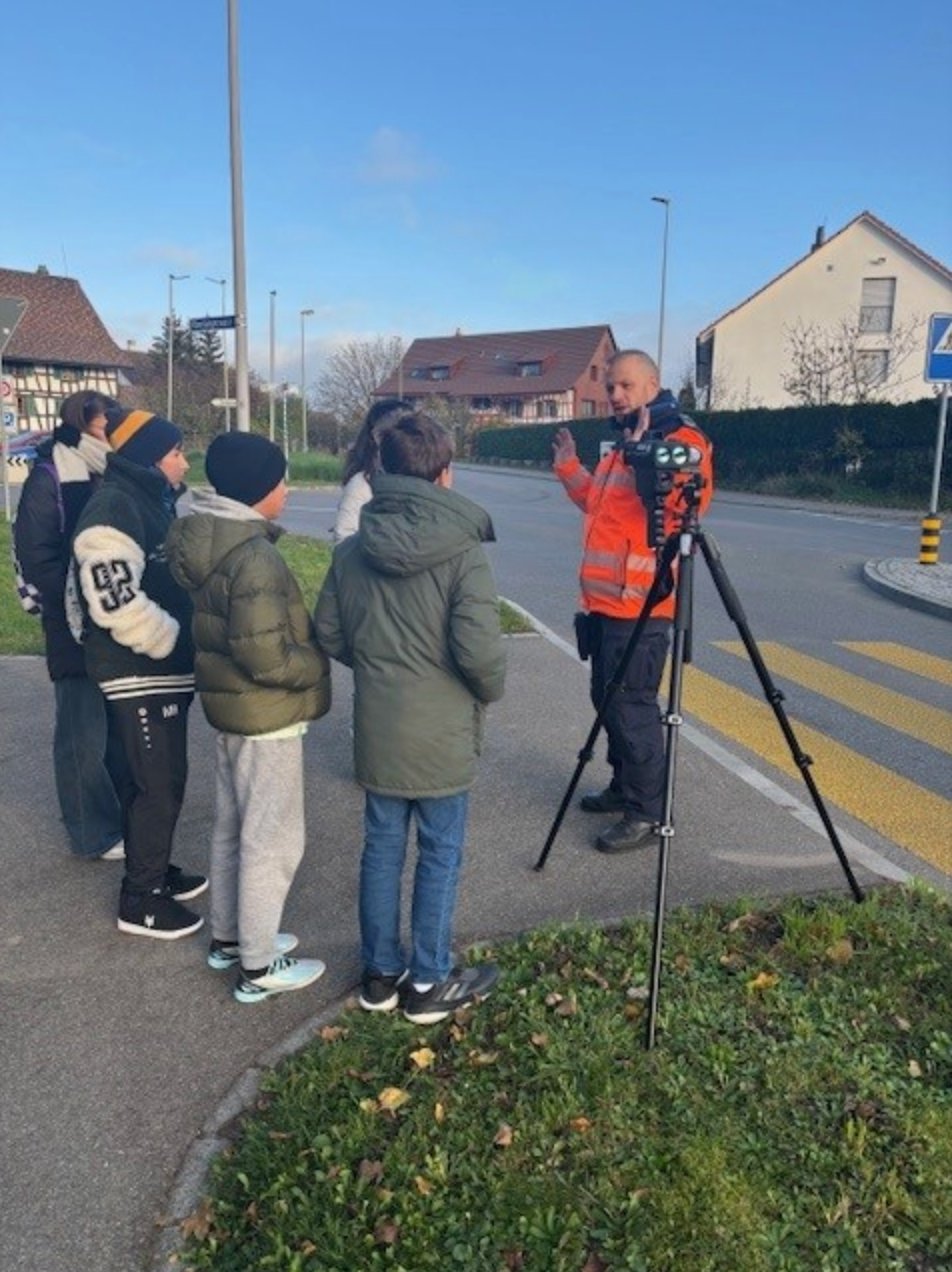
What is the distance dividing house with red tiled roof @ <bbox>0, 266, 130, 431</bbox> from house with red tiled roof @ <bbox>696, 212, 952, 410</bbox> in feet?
89.9

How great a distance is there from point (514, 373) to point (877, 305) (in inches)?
1294

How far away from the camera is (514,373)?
7225 cm

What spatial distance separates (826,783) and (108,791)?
12.0 ft

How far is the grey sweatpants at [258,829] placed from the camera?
10.7ft

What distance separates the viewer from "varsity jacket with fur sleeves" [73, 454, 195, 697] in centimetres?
345

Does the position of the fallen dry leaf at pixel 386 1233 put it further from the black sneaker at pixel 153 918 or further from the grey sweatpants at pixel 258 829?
the black sneaker at pixel 153 918

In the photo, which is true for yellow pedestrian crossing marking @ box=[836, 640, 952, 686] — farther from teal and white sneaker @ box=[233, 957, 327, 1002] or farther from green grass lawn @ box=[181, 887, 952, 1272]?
teal and white sneaker @ box=[233, 957, 327, 1002]

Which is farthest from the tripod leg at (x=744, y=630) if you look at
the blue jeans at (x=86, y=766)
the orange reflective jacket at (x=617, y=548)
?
the blue jeans at (x=86, y=766)

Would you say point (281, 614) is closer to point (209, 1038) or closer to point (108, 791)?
point (209, 1038)

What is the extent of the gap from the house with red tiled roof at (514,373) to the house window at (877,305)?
76.0ft

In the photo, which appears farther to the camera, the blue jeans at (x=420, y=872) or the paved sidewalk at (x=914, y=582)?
the paved sidewalk at (x=914, y=582)

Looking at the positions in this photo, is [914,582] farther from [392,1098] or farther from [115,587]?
[392,1098]

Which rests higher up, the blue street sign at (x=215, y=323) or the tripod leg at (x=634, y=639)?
the blue street sign at (x=215, y=323)

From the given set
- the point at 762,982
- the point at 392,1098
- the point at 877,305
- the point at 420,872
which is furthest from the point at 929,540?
the point at 877,305
